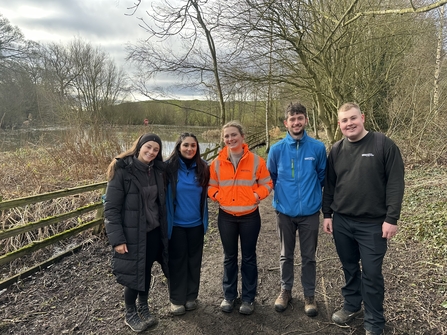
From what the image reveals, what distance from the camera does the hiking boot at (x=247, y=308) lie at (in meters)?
2.78

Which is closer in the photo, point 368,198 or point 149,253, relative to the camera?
point 368,198

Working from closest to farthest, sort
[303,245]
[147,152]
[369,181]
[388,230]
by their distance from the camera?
[388,230]
[369,181]
[147,152]
[303,245]

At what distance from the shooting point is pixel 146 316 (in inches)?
105

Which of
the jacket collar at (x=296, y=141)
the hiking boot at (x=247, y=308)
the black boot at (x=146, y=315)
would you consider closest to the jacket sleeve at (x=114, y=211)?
the black boot at (x=146, y=315)

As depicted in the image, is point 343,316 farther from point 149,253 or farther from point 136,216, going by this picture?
point 136,216

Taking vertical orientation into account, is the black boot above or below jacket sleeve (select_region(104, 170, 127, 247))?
below

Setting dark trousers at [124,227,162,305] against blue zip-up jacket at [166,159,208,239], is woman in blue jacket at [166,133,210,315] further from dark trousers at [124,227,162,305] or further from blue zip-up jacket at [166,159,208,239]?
dark trousers at [124,227,162,305]

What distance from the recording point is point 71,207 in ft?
18.6

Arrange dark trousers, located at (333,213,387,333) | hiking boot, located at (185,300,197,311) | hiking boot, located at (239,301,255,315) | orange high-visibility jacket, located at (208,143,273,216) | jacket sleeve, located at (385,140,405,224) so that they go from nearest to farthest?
jacket sleeve, located at (385,140,405,224) → dark trousers, located at (333,213,387,333) → orange high-visibility jacket, located at (208,143,273,216) → hiking boot, located at (239,301,255,315) → hiking boot, located at (185,300,197,311)

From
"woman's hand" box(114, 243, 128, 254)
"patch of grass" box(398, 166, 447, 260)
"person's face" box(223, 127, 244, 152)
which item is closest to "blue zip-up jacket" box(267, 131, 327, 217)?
"person's face" box(223, 127, 244, 152)

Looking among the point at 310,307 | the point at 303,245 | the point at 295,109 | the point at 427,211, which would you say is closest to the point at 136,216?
the point at 303,245

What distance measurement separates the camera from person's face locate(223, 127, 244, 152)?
2.67 meters

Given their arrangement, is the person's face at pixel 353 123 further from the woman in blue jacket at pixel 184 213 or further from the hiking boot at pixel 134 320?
the hiking boot at pixel 134 320

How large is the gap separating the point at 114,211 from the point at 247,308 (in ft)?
5.29
